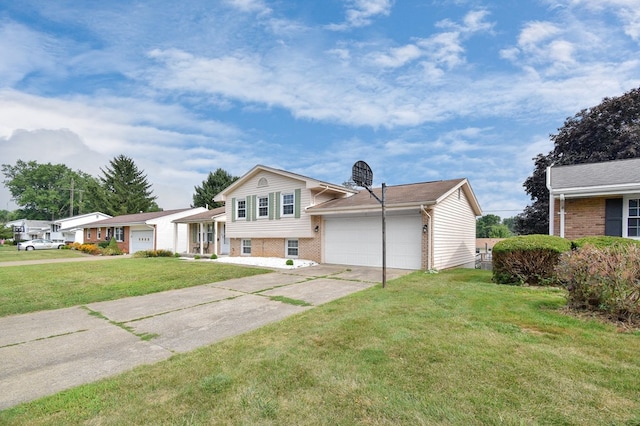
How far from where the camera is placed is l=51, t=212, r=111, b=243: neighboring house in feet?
123

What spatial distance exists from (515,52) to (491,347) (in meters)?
12.3

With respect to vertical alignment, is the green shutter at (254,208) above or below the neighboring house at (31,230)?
above

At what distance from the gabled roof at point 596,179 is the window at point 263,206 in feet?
43.9

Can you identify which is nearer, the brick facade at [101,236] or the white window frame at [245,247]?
the white window frame at [245,247]

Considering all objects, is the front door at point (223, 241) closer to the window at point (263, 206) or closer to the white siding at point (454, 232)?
the window at point (263, 206)

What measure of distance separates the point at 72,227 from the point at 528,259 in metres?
46.8

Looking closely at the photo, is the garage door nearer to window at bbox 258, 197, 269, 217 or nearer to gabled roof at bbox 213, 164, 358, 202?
gabled roof at bbox 213, 164, 358, 202

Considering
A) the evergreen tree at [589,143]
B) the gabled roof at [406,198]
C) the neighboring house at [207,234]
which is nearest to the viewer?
the gabled roof at [406,198]

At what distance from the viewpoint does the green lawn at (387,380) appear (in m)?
2.57

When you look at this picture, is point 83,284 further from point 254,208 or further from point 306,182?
point 306,182

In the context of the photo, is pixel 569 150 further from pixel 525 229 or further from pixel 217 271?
pixel 217 271

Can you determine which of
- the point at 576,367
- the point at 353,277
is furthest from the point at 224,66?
the point at 576,367

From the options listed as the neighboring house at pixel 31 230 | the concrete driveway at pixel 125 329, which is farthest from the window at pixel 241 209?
the neighboring house at pixel 31 230

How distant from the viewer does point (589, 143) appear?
2341 cm
